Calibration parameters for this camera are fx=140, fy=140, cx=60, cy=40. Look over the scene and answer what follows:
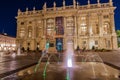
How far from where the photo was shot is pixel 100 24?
45.2 meters

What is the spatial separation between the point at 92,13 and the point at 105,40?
9.87 m

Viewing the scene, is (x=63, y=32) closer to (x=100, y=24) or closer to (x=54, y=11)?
(x=54, y=11)

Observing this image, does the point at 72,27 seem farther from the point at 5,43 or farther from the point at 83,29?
the point at 5,43

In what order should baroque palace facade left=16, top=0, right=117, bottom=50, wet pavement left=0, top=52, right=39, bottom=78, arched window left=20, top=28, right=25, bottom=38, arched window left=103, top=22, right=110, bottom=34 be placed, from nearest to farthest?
wet pavement left=0, top=52, right=39, bottom=78 → baroque palace facade left=16, top=0, right=117, bottom=50 → arched window left=103, top=22, right=110, bottom=34 → arched window left=20, top=28, right=25, bottom=38

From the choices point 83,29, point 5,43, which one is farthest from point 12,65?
point 5,43

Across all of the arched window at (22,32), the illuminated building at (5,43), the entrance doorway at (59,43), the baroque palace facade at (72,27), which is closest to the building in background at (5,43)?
the illuminated building at (5,43)

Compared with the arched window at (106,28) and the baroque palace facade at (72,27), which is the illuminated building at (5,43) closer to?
the baroque palace facade at (72,27)

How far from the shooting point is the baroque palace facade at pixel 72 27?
A: 44812mm

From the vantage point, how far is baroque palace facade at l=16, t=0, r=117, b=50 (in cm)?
4481

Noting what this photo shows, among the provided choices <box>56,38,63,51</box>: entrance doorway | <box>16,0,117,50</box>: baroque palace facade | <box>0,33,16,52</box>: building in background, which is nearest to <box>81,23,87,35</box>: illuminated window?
<box>16,0,117,50</box>: baroque palace facade

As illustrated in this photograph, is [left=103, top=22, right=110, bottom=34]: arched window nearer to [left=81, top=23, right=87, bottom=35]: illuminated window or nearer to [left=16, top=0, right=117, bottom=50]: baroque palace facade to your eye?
[left=16, top=0, right=117, bottom=50]: baroque palace facade

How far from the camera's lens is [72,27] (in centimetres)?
4791

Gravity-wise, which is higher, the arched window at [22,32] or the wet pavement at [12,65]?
the arched window at [22,32]

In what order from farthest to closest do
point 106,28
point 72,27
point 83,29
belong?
1. point 72,27
2. point 83,29
3. point 106,28
